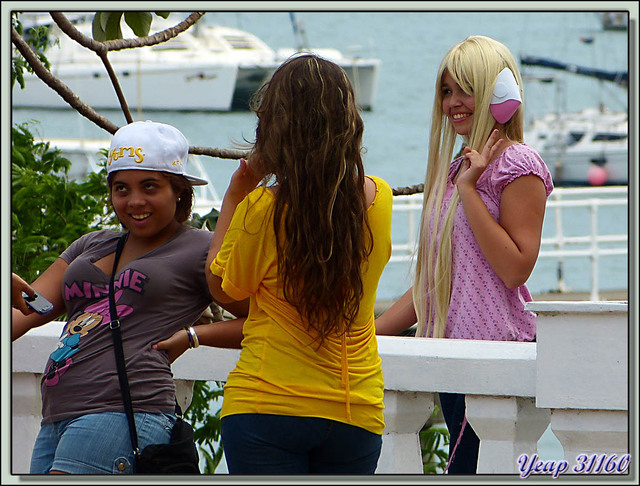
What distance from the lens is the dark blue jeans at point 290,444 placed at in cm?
201

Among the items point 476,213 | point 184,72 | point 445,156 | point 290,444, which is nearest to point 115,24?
point 445,156

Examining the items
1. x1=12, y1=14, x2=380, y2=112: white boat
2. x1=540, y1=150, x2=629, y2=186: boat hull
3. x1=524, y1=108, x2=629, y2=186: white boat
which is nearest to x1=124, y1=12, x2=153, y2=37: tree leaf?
x1=524, y1=108, x2=629, y2=186: white boat

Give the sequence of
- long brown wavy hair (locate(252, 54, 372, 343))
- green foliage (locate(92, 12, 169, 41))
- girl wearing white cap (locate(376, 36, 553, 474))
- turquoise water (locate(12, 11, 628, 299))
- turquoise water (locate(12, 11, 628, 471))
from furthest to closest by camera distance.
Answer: turquoise water (locate(12, 11, 628, 471)) < turquoise water (locate(12, 11, 628, 299)) < green foliage (locate(92, 12, 169, 41)) < girl wearing white cap (locate(376, 36, 553, 474)) < long brown wavy hair (locate(252, 54, 372, 343))

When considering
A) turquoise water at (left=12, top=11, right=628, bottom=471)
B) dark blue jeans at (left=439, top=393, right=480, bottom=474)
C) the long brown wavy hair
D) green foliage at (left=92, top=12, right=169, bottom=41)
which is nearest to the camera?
the long brown wavy hair

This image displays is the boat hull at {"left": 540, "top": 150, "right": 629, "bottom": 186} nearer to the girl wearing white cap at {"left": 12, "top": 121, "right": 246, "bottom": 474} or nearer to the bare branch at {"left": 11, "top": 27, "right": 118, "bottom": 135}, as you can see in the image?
the bare branch at {"left": 11, "top": 27, "right": 118, "bottom": 135}

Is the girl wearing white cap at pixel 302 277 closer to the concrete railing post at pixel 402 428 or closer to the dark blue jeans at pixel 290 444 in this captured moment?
the dark blue jeans at pixel 290 444

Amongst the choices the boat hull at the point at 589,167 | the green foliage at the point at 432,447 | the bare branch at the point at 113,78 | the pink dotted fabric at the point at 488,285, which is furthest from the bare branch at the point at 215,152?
the boat hull at the point at 589,167

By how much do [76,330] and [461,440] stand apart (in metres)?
1.03

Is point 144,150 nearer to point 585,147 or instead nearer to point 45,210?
point 45,210

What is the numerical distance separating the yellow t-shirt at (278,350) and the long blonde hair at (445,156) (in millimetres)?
472

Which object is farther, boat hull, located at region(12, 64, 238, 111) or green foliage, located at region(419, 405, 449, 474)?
boat hull, located at region(12, 64, 238, 111)

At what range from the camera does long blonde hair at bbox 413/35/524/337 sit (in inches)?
99.0

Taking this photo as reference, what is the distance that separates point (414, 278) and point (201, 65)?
35028mm

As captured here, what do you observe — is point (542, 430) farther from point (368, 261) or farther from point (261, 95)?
point (261, 95)
